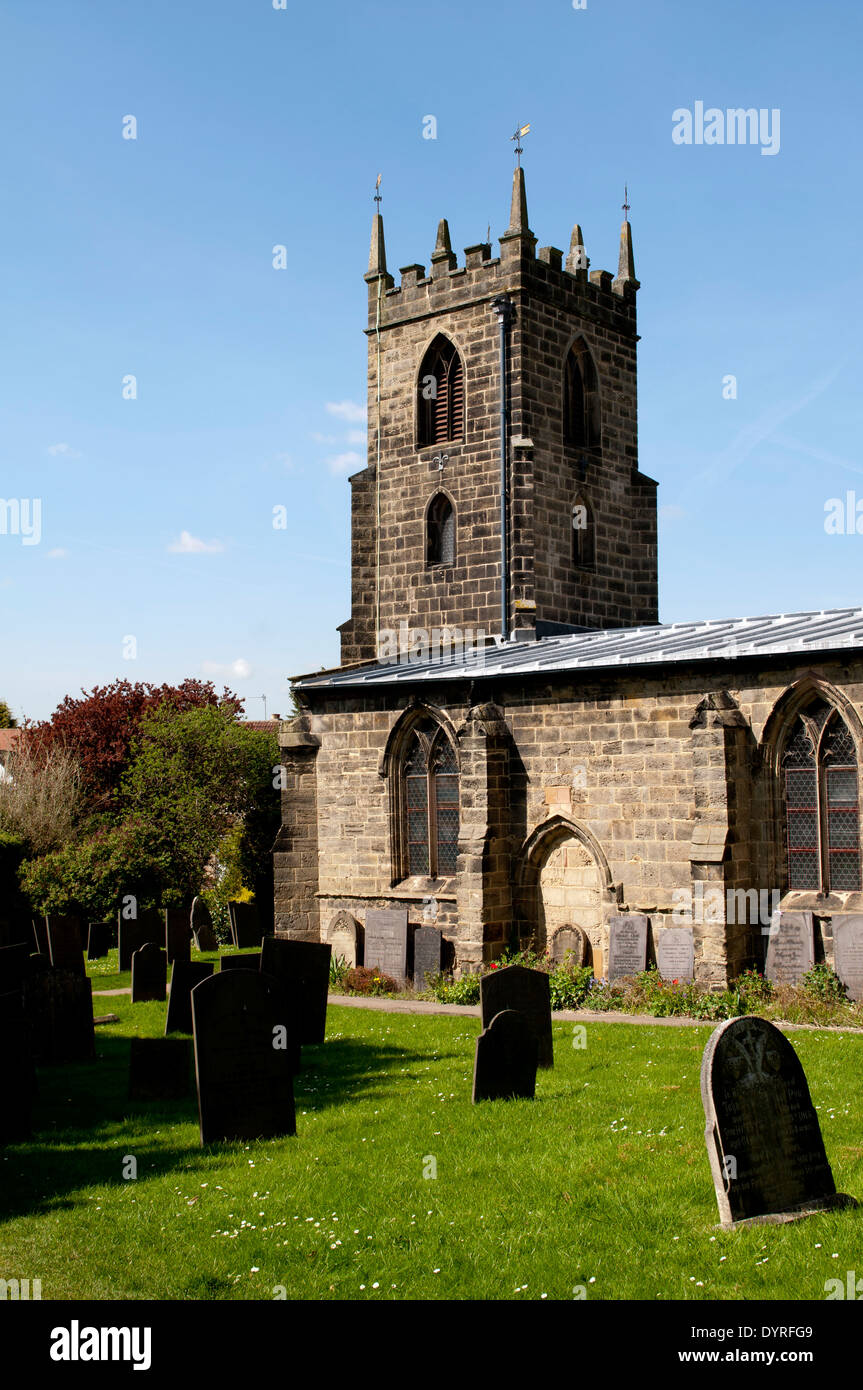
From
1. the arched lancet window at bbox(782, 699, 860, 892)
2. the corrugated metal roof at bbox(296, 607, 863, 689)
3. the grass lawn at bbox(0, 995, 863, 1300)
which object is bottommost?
the grass lawn at bbox(0, 995, 863, 1300)

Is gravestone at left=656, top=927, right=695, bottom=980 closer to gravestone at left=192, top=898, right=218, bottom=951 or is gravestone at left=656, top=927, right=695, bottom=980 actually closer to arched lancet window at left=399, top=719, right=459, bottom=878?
arched lancet window at left=399, top=719, right=459, bottom=878

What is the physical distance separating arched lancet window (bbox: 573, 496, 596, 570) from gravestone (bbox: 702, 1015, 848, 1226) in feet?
67.9

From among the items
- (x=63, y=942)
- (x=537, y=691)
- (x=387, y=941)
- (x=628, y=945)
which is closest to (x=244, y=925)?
(x=387, y=941)

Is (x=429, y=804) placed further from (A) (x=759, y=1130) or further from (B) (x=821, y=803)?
(A) (x=759, y=1130)

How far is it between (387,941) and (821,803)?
8.13 m

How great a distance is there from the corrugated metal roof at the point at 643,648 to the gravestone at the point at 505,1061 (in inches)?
309

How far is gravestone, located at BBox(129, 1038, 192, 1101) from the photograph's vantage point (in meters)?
12.2

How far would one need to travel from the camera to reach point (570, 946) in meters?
19.6

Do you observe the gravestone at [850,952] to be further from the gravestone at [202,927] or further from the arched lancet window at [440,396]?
the arched lancet window at [440,396]

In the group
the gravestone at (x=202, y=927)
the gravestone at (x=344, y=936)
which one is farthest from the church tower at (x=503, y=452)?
the gravestone at (x=344, y=936)

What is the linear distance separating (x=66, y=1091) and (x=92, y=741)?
102 ft

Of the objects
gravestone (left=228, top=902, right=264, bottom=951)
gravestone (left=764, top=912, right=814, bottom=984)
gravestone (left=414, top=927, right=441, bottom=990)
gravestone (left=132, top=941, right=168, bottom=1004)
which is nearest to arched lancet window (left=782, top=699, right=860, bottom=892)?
gravestone (left=764, top=912, right=814, bottom=984)
